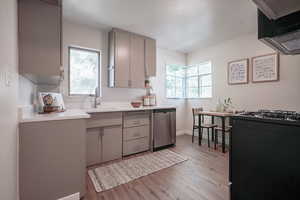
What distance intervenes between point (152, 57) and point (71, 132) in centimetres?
254

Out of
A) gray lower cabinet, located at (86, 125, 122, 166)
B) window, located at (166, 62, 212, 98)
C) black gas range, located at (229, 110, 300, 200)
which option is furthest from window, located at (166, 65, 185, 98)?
black gas range, located at (229, 110, 300, 200)

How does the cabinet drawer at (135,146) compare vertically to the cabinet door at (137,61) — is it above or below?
below

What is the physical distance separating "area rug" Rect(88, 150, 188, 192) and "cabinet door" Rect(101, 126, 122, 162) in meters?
0.17

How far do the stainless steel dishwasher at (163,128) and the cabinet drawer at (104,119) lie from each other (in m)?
0.82

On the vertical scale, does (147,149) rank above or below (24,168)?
below

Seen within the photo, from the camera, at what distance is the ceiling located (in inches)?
83.6

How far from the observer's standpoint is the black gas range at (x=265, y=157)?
1.01 metres

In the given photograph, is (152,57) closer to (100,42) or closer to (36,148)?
(100,42)

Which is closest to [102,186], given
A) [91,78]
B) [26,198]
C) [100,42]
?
[26,198]

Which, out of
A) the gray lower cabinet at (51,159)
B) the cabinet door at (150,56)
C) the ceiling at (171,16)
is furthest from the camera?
the cabinet door at (150,56)

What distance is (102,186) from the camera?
1.80 metres

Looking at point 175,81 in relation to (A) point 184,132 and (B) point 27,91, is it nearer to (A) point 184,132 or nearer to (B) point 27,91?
(A) point 184,132

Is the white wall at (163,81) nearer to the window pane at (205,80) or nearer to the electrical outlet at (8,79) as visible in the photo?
the window pane at (205,80)

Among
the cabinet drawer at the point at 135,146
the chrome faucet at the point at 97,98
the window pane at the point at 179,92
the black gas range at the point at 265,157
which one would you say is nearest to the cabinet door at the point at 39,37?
the chrome faucet at the point at 97,98
